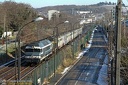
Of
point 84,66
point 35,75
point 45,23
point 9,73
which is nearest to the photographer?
point 35,75

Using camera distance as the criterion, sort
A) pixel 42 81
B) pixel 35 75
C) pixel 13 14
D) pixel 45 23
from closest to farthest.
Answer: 1. pixel 35 75
2. pixel 42 81
3. pixel 13 14
4. pixel 45 23

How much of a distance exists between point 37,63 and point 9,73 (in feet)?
16.2

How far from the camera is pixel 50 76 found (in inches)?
1255

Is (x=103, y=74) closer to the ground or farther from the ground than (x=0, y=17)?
closer to the ground

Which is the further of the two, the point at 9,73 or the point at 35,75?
the point at 9,73

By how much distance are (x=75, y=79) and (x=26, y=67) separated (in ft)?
19.8

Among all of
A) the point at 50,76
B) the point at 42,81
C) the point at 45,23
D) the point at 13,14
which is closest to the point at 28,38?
the point at 13,14

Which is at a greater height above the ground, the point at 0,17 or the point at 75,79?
the point at 0,17

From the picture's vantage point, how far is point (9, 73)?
101 ft

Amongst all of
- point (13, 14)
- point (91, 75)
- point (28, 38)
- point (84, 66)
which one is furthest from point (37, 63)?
point (13, 14)

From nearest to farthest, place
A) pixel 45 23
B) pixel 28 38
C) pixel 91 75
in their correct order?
pixel 91 75
pixel 28 38
pixel 45 23

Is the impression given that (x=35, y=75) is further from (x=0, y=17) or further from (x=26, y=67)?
(x=0, y=17)

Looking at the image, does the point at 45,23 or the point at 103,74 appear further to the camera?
the point at 45,23

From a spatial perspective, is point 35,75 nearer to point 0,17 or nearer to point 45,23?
point 0,17
